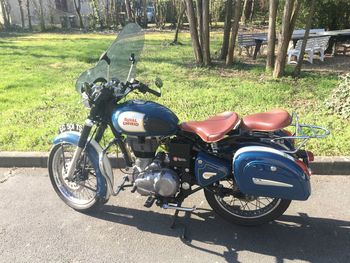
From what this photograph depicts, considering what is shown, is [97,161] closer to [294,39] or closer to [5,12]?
[294,39]

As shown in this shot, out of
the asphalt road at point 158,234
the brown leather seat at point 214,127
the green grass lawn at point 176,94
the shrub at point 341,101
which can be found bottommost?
the asphalt road at point 158,234

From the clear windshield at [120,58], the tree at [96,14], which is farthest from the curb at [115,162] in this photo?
the tree at [96,14]

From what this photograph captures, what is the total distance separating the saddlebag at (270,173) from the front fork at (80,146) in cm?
127

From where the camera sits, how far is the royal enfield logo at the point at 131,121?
124 inches

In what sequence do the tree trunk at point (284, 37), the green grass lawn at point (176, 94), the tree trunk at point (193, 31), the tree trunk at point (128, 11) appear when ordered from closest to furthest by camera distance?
the green grass lawn at point (176, 94)
the tree trunk at point (284, 37)
the tree trunk at point (193, 31)
the tree trunk at point (128, 11)

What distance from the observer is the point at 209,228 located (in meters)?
3.48

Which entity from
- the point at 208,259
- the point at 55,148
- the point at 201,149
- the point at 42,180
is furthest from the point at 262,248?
the point at 42,180

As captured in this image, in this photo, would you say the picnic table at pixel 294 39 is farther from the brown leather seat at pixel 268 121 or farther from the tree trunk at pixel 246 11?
the tree trunk at pixel 246 11

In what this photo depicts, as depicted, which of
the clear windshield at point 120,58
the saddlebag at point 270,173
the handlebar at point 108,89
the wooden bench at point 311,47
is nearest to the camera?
the saddlebag at point 270,173

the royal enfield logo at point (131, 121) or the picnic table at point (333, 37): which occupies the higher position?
the royal enfield logo at point (131, 121)

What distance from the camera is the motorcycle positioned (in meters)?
3.02

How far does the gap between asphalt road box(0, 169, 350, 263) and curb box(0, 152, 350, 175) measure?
0.35 metres

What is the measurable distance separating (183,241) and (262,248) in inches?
25.2

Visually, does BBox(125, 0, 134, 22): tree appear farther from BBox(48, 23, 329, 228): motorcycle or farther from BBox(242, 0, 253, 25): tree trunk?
BBox(48, 23, 329, 228): motorcycle
